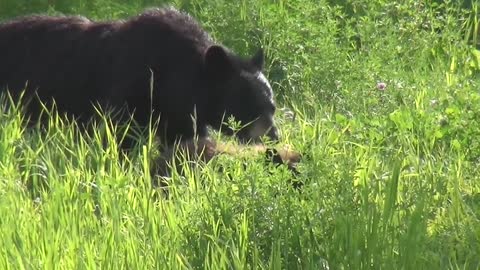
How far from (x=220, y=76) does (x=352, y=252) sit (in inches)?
104

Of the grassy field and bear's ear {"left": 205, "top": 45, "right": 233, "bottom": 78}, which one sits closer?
the grassy field

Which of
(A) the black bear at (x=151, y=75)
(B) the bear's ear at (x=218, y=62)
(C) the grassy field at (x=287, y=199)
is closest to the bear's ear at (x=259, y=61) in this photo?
(A) the black bear at (x=151, y=75)

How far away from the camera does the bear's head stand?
262 inches

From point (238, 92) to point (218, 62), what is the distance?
0.20m

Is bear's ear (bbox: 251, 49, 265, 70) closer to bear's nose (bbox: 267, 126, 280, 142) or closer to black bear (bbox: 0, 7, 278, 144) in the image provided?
black bear (bbox: 0, 7, 278, 144)

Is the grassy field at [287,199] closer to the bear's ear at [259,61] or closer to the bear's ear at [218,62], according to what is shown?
the bear's ear at [259,61]

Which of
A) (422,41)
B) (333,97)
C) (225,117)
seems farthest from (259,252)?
(422,41)

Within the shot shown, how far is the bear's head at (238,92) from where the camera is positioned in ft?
21.8

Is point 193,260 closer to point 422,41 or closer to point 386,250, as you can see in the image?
point 386,250

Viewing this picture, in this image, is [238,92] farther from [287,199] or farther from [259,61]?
[287,199]

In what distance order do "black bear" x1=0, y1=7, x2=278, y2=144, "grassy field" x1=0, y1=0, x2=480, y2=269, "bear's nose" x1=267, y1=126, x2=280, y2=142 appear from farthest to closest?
"black bear" x1=0, y1=7, x2=278, y2=144
"bear's nose" x1=267, y1=126, x2=280, y2=142
"grassy field" x1=0, y1=0, x2=480, y2=269

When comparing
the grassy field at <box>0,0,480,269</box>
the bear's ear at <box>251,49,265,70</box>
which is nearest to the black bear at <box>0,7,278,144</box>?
the bear's ear at <box>251,49,265,70</box>

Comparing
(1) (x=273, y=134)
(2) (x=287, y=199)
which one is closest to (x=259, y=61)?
(1) (x=273, y=134)

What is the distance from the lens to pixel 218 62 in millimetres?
6695
